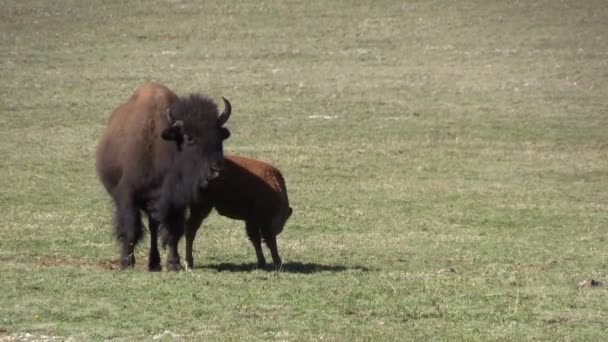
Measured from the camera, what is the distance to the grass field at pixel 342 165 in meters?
12.0

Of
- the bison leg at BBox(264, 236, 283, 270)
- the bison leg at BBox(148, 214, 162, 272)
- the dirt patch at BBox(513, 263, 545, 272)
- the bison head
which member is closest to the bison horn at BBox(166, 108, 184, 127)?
the bison head

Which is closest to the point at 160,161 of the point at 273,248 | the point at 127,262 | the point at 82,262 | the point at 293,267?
the point at 127,262

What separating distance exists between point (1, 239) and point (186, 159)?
407 centimetres

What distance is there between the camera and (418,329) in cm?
1130

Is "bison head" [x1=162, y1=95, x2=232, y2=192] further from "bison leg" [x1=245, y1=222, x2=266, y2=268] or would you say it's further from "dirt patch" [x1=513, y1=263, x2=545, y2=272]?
"dirt patch" [x1=513, y1=263, x2=545, y2=272]

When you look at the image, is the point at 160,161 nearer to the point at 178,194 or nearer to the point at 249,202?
the point at 178,194

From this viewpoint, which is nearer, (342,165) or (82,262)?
(82,262)

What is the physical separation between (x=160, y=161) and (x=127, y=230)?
2.88 ft

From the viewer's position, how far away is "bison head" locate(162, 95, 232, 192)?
1458 cm

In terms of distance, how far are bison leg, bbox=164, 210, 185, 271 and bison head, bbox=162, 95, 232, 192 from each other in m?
0.39

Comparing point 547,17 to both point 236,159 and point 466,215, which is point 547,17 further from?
point 236,159

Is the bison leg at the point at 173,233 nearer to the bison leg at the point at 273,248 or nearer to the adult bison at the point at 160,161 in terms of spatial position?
the adult bison at the point at 160,161

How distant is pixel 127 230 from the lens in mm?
15117

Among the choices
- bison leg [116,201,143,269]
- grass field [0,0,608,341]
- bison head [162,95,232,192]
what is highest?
bison head [162,95,232,192]
